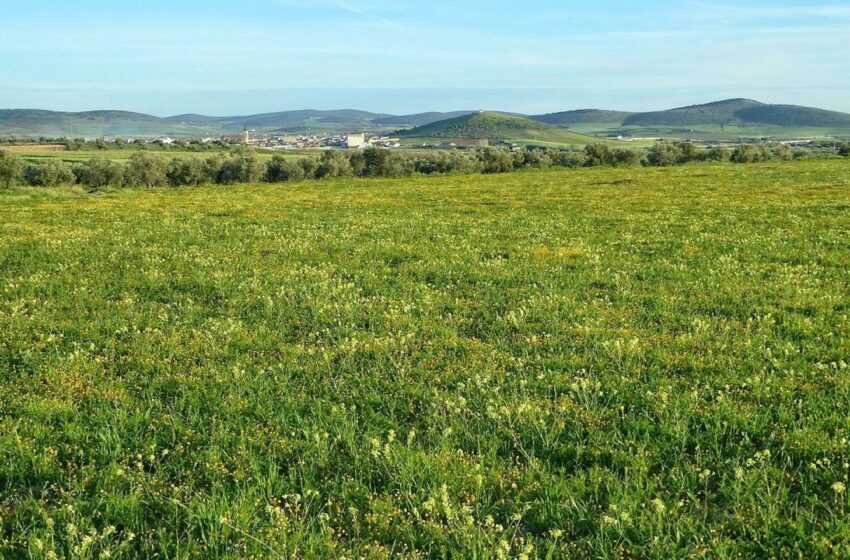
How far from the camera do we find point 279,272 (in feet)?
51.7

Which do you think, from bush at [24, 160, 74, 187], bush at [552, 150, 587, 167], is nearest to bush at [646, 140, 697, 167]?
bush at [552, 150, 587, 167]

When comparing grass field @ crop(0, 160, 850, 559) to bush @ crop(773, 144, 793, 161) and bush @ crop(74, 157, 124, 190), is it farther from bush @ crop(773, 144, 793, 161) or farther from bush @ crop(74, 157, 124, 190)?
bush @ crop(773, 144, 793, 161)

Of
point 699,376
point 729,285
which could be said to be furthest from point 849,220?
point 699,376

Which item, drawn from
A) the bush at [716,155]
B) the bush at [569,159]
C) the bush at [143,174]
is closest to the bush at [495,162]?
the bush at [569,159]

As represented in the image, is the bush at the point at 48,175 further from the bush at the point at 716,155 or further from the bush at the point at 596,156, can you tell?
the bush at the point at 716,155

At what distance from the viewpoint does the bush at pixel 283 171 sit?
71.2 m

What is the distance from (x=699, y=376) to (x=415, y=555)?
5.29 metres

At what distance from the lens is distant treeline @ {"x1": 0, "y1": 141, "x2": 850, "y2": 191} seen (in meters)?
65.5

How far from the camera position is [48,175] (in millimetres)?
62875

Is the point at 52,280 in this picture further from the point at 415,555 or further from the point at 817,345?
the point at 817,345

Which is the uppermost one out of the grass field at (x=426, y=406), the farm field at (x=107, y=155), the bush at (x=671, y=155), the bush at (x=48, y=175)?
the bush at (x=671, y=155)

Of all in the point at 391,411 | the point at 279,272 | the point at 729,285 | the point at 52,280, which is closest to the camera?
the point at 391,411

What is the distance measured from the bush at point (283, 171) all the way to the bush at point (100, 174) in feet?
51.9

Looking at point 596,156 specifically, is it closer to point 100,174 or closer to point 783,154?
point 783,154
